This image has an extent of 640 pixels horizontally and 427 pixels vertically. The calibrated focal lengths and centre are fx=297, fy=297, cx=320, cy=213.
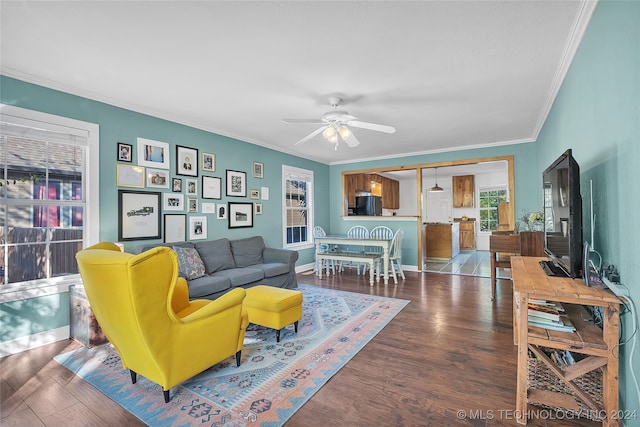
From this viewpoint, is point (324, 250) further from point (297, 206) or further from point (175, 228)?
point (175, 228)

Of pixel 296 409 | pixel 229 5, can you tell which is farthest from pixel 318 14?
pixel 296 409

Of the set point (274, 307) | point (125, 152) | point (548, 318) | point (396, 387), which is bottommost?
point (396, 387)

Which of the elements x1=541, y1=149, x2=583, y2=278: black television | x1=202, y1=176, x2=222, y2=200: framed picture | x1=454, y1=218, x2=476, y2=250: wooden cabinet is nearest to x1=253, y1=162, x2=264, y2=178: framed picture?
x1=202, y1=176, x2=222, y2=200: framed picture

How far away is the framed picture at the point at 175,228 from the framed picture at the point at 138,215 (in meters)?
0.12

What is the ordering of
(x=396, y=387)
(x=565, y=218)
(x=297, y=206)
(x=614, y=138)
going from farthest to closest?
(x=297, y=206) < (x=396, y=387) < (x=565, y=218) < (x=614, y=138)

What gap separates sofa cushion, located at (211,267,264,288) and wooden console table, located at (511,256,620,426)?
291 centimetres

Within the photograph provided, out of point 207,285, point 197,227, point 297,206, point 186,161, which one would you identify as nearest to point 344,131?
point 186,161

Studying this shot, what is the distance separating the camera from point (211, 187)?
445 cm

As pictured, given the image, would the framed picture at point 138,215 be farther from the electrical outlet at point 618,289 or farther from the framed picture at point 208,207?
the electrical outlet at point 618,289

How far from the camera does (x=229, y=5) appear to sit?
1.87 m

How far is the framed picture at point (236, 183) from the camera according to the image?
15.6 ft

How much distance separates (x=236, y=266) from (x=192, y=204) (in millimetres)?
1081

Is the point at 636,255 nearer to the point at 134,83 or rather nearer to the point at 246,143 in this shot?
the point at 134,83

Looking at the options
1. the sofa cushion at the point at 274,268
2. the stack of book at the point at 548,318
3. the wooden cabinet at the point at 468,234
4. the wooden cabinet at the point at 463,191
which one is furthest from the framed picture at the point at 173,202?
the wooden cabinet at the point at 463,191
